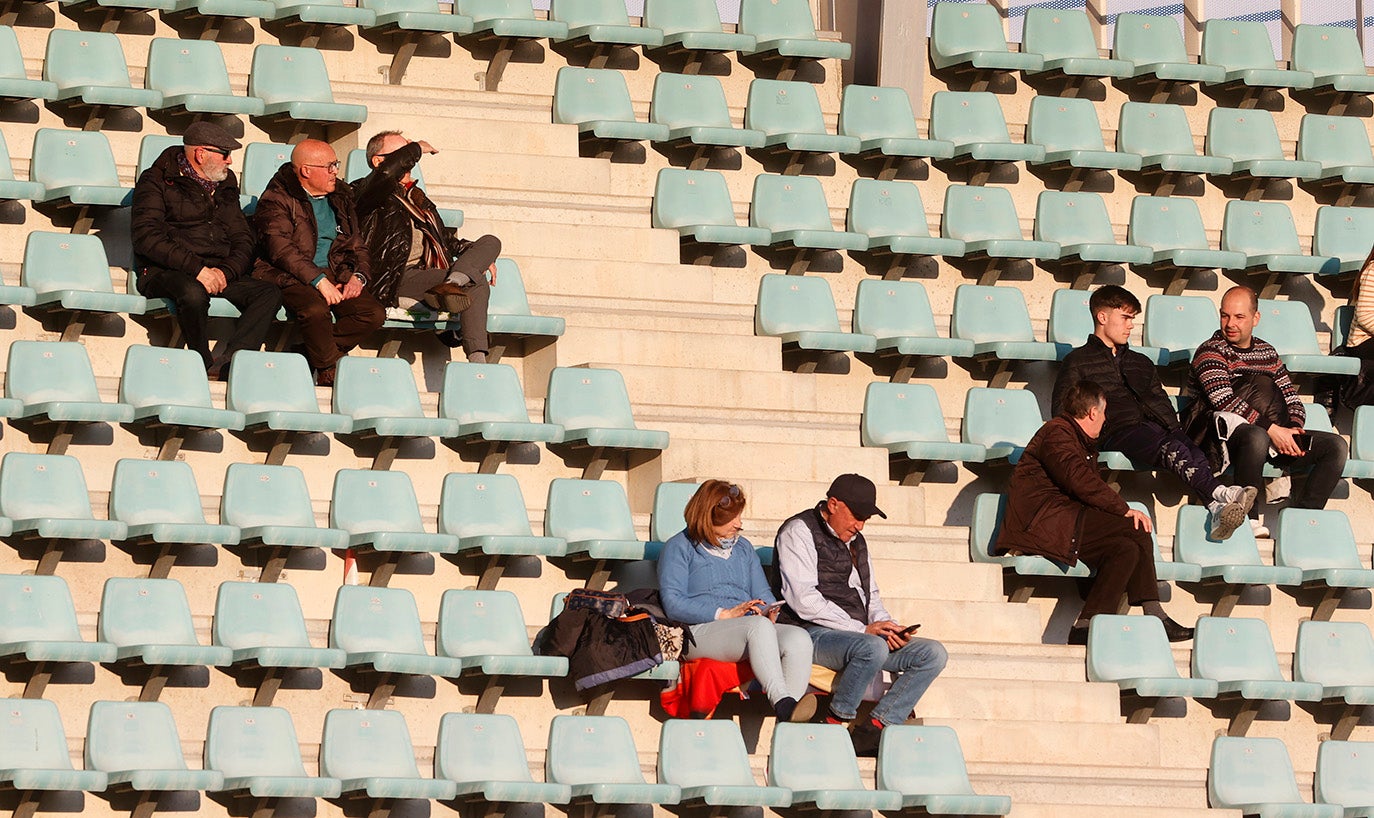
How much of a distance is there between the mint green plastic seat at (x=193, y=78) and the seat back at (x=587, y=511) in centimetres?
207

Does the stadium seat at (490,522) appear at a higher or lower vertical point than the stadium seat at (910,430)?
lower

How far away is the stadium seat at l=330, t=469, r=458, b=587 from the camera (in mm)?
7203

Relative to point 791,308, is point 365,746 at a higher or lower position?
lower

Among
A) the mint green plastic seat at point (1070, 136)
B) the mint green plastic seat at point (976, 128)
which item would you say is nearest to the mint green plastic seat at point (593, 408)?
the mint green plastic seat at point (976, 128)

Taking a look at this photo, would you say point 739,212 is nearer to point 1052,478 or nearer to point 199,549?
point 1052,478

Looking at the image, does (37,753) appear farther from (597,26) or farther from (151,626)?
(597,26)

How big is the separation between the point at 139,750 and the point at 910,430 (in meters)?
3.01

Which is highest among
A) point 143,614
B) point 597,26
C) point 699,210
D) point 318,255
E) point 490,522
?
point 597,26

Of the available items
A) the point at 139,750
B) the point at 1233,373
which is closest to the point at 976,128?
the point at 1233,373

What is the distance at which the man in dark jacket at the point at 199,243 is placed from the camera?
7.62 metres

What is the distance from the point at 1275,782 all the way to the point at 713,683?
1.79 metres

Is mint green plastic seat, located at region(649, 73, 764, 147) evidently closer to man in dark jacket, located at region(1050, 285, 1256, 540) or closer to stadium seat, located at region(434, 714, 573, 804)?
man in dark jacket, located at region(1050, 285, 1256, 540)

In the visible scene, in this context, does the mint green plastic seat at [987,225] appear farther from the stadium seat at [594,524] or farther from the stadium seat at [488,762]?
the stadium seat at [488,762]

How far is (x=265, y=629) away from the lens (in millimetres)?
6820
